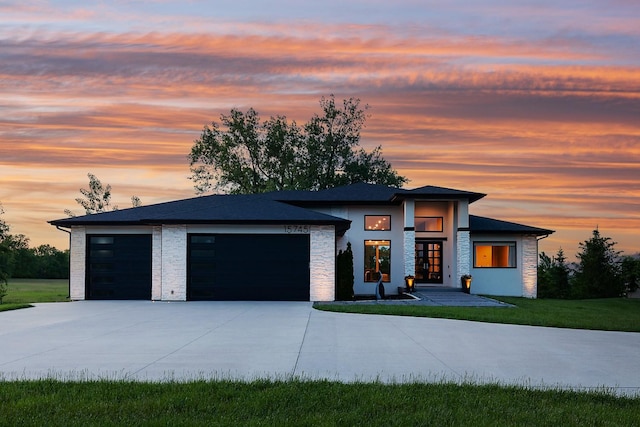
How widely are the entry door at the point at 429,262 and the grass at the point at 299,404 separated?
22.1 m

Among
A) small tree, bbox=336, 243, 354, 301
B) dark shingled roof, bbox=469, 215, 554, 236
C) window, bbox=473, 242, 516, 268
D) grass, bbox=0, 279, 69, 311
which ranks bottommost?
grass, bbox=0, 279, 69, 311

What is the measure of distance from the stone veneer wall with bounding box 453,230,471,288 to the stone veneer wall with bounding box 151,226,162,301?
483 inches

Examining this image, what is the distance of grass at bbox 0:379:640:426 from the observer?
252 inches

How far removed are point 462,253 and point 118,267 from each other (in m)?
14.0

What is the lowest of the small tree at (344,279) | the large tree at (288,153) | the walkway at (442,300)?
the walkway at (442,300)

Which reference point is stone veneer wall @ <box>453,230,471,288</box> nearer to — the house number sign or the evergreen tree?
the house number sign

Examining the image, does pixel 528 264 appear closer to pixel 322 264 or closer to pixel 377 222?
pixel 377 222

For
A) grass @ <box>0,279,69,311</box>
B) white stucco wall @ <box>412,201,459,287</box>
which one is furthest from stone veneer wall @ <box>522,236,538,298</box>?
grass @ <box>0,279,69,311</box>

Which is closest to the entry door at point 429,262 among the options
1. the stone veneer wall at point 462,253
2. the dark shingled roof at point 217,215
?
the stone veneer wall at point 462,253

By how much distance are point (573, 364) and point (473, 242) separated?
20.2 meters

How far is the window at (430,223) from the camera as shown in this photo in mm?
29750

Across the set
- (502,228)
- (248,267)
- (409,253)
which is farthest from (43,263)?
(502,228)

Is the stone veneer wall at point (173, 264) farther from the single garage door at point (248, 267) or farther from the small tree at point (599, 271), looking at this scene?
the small tree at point (599, 271)

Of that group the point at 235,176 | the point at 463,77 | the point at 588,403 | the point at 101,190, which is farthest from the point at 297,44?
the point at 101,190
